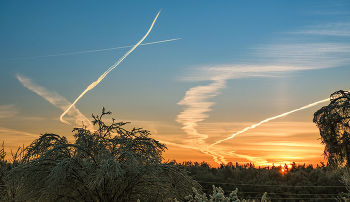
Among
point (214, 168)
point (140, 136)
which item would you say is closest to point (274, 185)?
point (214, 168)

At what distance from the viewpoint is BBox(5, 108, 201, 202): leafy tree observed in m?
11.3

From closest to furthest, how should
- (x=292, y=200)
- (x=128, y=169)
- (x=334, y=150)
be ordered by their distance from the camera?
(x=128, y=169), (x=334, y=150), (x=292, y=200)

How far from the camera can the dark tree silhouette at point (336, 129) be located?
1969 cm

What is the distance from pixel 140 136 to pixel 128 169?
1906 millimetres

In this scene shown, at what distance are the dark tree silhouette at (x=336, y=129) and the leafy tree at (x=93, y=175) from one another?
35.7 ft

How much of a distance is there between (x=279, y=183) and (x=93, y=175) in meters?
19.2

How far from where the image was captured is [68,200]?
1171 centimetres

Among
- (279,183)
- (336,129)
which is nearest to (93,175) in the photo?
(336,129)

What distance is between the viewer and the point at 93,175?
37.2 feet

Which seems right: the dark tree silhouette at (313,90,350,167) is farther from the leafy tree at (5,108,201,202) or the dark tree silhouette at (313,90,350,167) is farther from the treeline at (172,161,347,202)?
the leafy tree at (5,108,201,202)

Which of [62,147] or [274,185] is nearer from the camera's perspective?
[62,147]

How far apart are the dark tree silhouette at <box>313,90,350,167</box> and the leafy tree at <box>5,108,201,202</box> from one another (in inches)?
428

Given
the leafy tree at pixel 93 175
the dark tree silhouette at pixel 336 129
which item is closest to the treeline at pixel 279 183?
the dark tree silhouette at pixel 336 129

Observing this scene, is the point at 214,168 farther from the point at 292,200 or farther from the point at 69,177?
the point at 69,177
